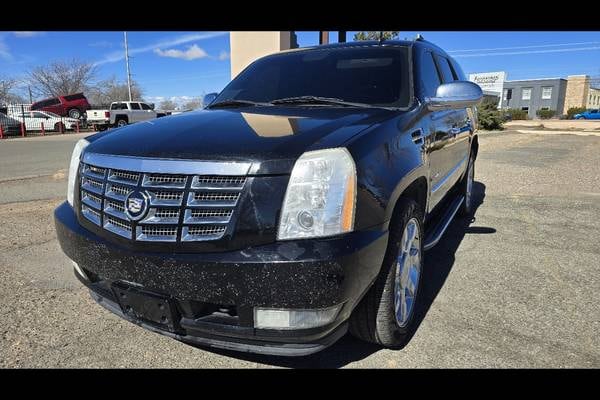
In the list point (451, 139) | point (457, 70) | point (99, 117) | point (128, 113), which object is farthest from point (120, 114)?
point (451, 139)

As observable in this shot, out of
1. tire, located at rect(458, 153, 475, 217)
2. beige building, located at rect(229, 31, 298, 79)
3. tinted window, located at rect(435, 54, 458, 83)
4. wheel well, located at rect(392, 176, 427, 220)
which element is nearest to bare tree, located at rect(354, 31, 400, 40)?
tinted window, located at rect(435, 54, 458, 83)

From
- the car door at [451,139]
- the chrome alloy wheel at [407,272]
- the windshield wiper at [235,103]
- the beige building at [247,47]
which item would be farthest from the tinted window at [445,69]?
the beige building at [247,47]

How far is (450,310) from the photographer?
3.02m

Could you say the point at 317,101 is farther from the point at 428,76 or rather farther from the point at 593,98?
the point at 593,98

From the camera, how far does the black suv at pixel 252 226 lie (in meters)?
1.85

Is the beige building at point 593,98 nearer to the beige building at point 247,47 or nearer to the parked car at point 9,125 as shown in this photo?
Answer: the beige building at point 247,47

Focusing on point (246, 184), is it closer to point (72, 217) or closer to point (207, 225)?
point (207, 225)

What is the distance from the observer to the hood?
1927mm

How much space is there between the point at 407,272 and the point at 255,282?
117cm

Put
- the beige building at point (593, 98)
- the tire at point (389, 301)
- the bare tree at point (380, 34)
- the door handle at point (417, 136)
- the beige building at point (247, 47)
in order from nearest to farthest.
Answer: the tire at point (389, 301)
the door handle at point (417, 136)
the bare tree at point (380, 34)
the beige building at point (247, 47)
the beige building at point (593, 98)

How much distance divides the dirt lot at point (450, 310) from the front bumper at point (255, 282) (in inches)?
20.6

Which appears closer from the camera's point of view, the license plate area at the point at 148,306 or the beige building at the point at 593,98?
the license plate area at the point at 148,306

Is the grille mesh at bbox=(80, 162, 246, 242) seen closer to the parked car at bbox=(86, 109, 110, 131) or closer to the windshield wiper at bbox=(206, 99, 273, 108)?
the windshield wiper at bbox=(206, 99, 273, 108)
